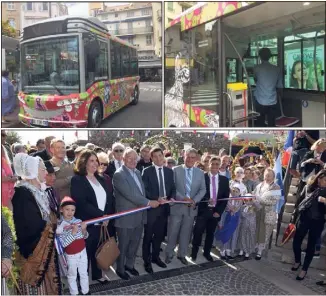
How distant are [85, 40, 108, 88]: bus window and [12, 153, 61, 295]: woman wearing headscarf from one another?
2.61ft

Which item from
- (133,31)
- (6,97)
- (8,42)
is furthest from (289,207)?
(8,42)

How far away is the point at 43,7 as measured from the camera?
341cm

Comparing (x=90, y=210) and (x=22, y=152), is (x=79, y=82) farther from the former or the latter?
(x=90, y=210)

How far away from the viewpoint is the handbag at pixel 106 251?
12.3ft

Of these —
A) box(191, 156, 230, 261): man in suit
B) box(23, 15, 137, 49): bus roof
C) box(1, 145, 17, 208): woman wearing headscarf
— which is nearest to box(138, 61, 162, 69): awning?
box(23, 15, 137, 49): bus roof

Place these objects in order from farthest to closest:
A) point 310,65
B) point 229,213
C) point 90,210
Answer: point 229,213 < point 90,210 < point 310,65

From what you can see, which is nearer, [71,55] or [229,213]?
[71,55]

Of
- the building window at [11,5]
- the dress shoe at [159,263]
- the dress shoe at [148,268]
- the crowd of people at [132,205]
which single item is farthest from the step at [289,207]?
the building window at [11,5]

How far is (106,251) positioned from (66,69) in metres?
1.64

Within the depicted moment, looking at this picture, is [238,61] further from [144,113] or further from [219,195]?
[219,195]

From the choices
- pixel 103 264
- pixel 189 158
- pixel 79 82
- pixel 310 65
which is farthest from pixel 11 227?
pixel 310 65

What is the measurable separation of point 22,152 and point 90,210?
0.77 metres

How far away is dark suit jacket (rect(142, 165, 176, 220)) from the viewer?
407 cm

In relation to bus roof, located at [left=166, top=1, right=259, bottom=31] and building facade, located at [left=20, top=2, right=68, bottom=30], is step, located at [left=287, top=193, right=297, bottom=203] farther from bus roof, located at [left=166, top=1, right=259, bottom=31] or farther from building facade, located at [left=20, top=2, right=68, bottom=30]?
building facade, located at [left=20, top=2, right=68, bottom=30]
